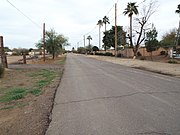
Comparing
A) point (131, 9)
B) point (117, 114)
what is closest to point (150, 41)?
point (131, 9)

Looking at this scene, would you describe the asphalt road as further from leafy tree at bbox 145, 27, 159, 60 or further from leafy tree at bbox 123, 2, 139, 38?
leafy tree at bbox 123, 2, 139, 38

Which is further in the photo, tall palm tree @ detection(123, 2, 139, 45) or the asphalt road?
tall palm tree @ detection(123, 2, 139, 45)

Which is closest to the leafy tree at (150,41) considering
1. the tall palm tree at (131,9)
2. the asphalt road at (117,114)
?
the tall palm tree at (131,9)

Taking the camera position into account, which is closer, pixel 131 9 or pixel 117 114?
pixel 117 114

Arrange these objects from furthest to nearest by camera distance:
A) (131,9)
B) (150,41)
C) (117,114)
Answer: (131,9) < (150,41) < (117,114)

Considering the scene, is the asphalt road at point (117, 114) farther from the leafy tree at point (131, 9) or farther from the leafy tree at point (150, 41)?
the leafy tree at point (131, 9)

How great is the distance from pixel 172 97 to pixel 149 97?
843 millimetres

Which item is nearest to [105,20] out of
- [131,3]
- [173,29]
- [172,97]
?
[173,29]

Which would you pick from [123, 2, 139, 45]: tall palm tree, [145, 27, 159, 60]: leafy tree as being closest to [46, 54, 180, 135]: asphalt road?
[145, 27, 159, 60]: leafy tree

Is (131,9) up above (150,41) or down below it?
above

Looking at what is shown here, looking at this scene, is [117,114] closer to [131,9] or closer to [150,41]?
[150,41]

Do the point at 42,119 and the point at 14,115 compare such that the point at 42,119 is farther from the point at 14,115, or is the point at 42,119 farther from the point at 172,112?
the point at 172,112

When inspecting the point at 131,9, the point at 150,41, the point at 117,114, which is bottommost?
the point at 117,114

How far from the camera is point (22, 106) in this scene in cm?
803
